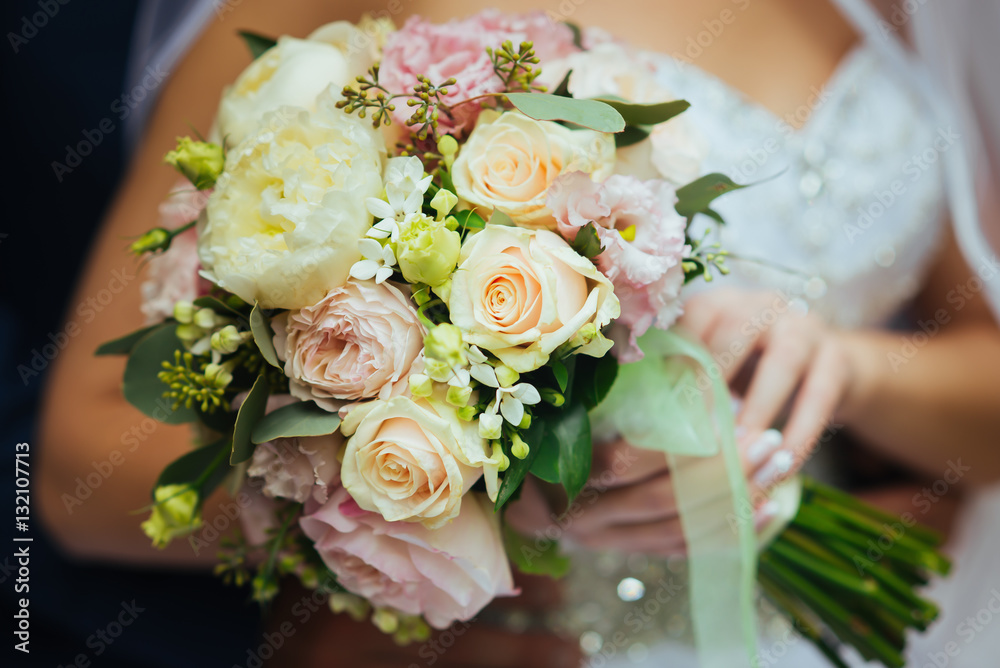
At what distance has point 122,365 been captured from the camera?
99 centimetres

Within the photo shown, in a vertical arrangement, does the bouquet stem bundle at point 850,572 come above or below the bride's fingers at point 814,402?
below

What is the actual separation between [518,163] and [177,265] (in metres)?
0.33

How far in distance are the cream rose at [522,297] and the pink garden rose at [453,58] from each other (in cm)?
13

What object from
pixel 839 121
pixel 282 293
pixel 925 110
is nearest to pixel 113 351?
pixel 282 293

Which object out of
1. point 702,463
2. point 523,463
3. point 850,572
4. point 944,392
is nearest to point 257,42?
point 523,463

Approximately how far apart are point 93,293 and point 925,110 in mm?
1403

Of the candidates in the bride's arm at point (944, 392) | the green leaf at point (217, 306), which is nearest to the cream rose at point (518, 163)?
the green leaf at point (217, 306)

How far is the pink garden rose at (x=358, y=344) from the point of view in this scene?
470mm

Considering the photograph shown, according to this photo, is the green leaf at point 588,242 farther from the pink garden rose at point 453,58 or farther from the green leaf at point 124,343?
the green leaf at point 124,343

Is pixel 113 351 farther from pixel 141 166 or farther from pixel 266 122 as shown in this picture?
pixel 141 166

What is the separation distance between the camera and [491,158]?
0.51 metres

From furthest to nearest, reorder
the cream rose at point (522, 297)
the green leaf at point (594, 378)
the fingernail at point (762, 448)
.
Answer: the fingernail at point (762, 448), the green leaf at point (594, 378), the cream rose at point (522, 297)

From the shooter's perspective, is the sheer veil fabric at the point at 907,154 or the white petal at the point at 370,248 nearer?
the white petal at the point at 370,248

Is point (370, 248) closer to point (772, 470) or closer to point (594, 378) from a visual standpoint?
point (594, 378)
